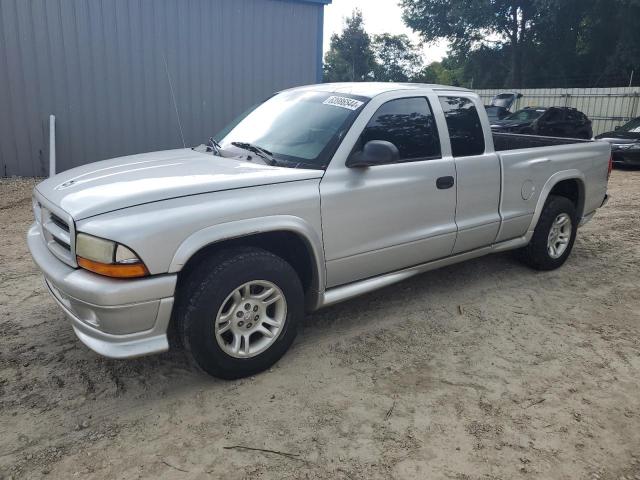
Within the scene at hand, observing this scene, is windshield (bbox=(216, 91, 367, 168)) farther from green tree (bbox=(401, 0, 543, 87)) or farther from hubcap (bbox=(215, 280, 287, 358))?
green tree (bbox=(401, 0, 543, 87))

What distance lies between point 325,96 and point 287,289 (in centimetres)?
157

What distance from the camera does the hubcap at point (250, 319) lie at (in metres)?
2.99

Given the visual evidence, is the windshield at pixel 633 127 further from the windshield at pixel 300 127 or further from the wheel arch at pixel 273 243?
the wheel arch at pixel 273 243

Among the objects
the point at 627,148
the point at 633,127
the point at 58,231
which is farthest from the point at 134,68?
the point at 633,127

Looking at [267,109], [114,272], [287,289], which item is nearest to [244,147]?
[267,109]

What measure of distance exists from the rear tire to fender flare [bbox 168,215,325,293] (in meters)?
2.64

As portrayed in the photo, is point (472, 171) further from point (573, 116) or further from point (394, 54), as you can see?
point (394, 54)

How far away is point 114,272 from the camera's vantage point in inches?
102

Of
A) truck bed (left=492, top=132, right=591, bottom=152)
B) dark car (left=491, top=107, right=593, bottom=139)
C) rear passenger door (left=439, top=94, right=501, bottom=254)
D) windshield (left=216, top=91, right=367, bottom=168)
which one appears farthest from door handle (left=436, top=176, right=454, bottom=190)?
dark car (left=491, top=107, right=593, bottom=139)

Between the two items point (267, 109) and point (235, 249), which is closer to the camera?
point (235, 249)

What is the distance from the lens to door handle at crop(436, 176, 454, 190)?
12.7 ft

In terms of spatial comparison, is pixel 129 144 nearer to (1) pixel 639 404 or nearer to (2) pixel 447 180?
(2) pixel 447 180

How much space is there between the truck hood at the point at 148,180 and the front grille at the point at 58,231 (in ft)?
0.17

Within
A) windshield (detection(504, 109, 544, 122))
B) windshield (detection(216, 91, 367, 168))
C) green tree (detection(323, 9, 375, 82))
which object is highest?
green tree (detection(323, 9, 375, 82))
